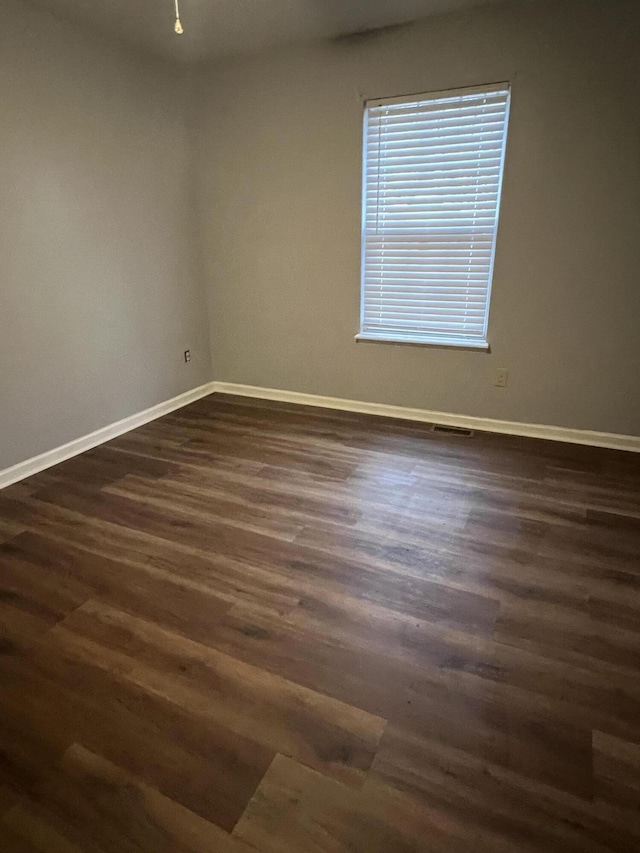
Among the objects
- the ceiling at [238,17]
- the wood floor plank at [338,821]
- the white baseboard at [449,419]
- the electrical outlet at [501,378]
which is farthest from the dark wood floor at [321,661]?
the ceiling at [238,17]

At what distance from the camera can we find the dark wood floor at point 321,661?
4.11ft

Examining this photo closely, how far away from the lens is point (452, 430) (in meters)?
3.63

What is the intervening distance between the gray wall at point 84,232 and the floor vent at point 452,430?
2116 millimetres

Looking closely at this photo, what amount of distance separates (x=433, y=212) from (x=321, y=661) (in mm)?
2864

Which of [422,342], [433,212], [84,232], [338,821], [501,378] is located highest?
[433,212]

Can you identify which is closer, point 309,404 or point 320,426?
point 320,426

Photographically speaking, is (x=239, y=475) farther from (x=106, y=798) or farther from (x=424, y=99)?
(x=424, y=99)

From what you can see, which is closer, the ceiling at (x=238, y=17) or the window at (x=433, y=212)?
the ceiling at (x=238, y=17)

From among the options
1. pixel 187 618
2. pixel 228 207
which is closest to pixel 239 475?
pixel 187 618

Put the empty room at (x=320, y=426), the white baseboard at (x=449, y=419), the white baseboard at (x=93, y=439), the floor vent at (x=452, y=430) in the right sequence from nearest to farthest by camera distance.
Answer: the empty room at (x=320, y=426)
the white baseboard at (x=93, y=439)
the white baseboard at (x=449, y=419)
the floor vent at (x=452, y=430)

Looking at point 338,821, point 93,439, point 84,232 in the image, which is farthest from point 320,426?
point 338,821

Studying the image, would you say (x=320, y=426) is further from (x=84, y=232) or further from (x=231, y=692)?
(x=231, y=692)

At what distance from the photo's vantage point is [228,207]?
157 inches

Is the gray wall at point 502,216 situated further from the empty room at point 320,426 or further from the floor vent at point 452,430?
the floor vent at point 452,430
